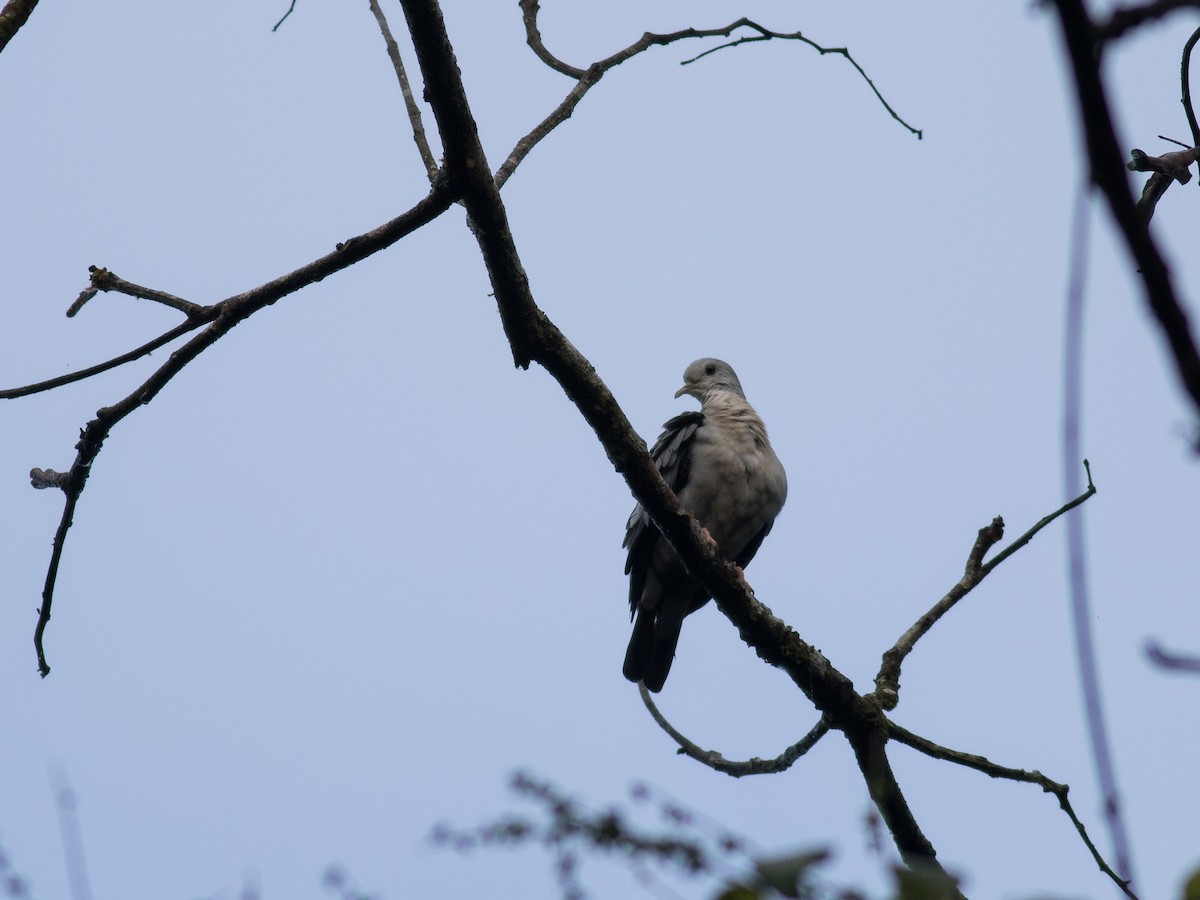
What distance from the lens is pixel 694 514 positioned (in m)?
6.12

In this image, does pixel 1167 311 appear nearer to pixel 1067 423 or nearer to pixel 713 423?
pixel 1067 423

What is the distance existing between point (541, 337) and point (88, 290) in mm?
1155

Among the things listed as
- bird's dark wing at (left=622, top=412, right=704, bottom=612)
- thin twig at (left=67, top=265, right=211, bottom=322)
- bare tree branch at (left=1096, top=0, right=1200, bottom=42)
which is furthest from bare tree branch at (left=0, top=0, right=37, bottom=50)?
bird's dark wing at (left=622, top=412, right=704, bottom=612)

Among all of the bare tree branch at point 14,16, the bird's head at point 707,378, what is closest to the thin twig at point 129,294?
the bare tree branch at point 14,16

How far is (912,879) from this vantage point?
96 centimetres

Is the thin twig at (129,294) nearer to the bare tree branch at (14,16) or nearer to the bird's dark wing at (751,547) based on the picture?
the bare tree branch at (14,16)

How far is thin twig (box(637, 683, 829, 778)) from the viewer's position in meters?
3.86

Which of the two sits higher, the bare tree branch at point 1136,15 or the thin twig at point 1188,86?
the thin twig at point 1188,86

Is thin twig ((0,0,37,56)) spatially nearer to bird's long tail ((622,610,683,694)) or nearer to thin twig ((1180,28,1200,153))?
thin twig ((1180,28,1200,153))

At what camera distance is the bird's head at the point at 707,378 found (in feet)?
24.1

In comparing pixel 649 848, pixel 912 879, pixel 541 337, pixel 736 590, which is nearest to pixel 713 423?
pixel 736 590

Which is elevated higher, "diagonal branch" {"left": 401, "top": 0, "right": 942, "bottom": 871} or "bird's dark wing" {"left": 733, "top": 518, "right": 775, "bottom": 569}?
"bird's dark wing" {"left": 733, "top": 518, "right": 775, "bottom": 569}

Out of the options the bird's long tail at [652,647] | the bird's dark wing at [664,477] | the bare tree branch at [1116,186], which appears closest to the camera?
the bare tree branch at [1116,186]

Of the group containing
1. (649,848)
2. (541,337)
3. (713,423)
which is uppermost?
(713,423)
